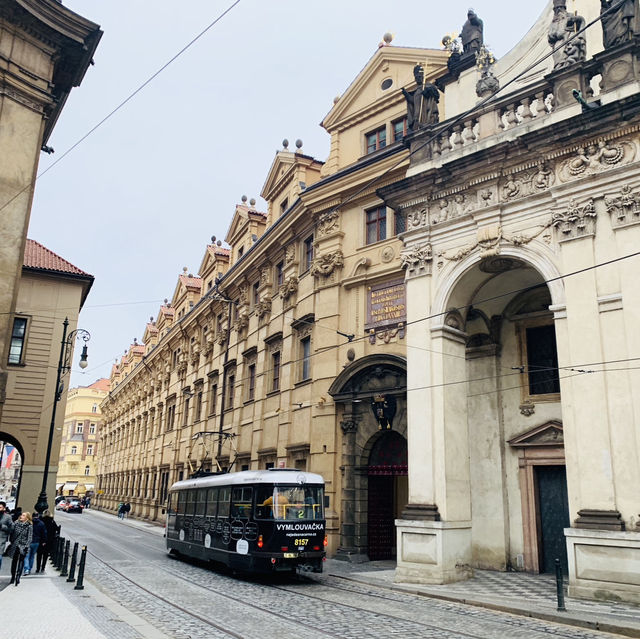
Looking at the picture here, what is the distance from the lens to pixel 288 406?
25.6 metres

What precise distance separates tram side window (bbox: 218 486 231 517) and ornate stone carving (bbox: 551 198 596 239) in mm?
11359

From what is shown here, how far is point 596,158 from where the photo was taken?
47.0ft

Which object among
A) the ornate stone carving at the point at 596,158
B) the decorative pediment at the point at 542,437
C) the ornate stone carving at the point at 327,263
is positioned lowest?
the decorative pediment at the point at 542,437

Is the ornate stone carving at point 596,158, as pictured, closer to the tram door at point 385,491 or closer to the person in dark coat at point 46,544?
Result: the tram door at point 385,491

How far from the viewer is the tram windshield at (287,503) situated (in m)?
16.1

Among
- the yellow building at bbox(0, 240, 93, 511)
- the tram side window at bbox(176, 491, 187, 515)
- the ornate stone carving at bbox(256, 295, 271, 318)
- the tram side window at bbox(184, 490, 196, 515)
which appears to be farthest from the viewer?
the ornate stone carving at bbox(256, 295, 271, 318)

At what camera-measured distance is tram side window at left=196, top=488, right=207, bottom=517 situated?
19859 mm

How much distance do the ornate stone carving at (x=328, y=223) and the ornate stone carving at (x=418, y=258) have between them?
6670 millimetres

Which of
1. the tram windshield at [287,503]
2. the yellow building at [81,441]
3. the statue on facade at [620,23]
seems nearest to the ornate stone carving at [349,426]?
the tram windshield at [287,503]

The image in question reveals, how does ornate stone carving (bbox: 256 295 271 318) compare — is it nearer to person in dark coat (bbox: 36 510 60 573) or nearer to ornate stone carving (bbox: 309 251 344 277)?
ornate stone carving (bbox: 309 251 344 277)

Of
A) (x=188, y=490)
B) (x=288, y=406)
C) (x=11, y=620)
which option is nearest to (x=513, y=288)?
(x=288, y=406)

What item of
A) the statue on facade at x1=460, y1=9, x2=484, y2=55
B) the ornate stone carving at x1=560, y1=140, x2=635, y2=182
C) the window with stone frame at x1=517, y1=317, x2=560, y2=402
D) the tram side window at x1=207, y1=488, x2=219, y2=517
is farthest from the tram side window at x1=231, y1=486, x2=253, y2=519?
the statue on facade at x1=460, y1=9, x2=484, y2=55

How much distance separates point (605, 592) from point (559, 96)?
36.5 feet

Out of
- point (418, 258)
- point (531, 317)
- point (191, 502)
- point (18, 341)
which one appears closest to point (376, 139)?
point (418, 258)
